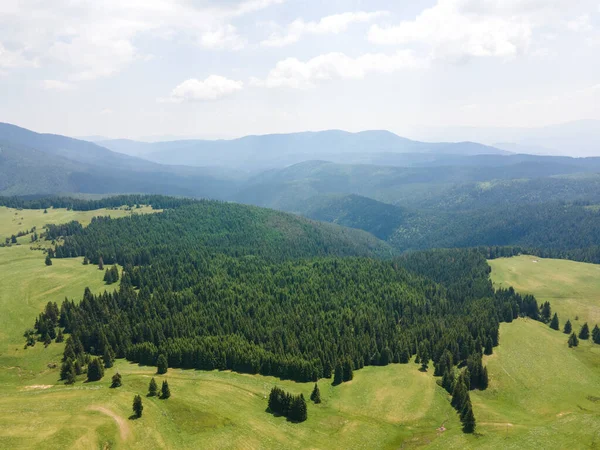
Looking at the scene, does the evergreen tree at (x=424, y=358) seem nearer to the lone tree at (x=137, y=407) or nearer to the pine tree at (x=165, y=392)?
the pine tree at (x=165, y=392)

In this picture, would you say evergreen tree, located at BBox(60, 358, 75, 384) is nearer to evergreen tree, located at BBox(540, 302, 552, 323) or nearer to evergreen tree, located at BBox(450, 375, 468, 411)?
evergreen tree, located at BBox(450, 375, 468, 411)

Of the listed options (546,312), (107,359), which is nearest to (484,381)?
(546,312)

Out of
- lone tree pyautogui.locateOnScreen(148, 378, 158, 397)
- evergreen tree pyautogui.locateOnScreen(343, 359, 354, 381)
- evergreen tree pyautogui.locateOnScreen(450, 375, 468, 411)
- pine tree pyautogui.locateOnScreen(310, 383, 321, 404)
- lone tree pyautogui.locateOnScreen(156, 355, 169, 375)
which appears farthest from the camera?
evergreen tree pyautogui.locateOnScreen(343, 359, 354, 381)

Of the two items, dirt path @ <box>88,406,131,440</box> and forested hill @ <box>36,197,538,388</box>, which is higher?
dirt path @ <box>88,406,131,440</box>

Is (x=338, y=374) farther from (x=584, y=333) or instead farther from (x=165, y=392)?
(x=584, y=333)

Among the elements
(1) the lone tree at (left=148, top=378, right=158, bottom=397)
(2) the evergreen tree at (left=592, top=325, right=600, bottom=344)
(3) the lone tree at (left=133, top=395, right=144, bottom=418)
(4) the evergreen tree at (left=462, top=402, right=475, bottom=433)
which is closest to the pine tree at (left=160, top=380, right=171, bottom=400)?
(1) the lone tree at (left=148, top=378, right=158, bottom=397)

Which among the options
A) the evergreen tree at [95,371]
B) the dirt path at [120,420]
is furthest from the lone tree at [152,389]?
the evergreen tree at [95,371]
